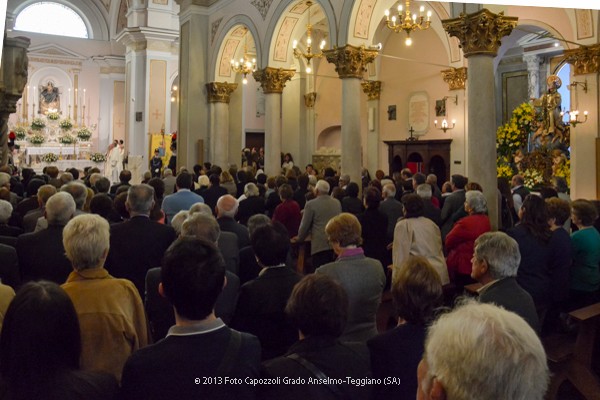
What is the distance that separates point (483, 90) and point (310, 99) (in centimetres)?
1352

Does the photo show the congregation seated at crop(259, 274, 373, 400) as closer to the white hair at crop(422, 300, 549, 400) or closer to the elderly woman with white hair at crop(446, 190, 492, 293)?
the white hair at crop(422, 300, 549, 400)

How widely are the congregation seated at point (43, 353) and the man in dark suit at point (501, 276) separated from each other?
2237 mm

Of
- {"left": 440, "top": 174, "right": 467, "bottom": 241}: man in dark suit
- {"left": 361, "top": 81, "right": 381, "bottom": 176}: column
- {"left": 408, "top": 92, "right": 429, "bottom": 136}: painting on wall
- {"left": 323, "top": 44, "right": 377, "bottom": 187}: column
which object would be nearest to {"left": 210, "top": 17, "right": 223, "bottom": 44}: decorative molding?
{"left": 361, "top": 81, "right": 381, "bottom": 176}: column

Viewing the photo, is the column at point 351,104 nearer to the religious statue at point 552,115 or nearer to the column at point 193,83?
the religious statue at point 552,115

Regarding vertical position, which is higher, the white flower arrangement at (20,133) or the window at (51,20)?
the window at (51,20)

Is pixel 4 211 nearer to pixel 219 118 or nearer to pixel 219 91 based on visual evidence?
pixel 219 118

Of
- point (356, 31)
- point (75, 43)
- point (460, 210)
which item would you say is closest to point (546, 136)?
point (356, 31)

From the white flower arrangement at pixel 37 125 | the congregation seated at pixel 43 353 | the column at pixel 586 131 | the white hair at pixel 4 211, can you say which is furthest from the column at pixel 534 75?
the white flower arrangement at pixel 37 125

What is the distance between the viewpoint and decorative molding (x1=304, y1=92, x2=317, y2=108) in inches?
833

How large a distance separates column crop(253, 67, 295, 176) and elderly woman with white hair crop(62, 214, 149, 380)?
1263 cm

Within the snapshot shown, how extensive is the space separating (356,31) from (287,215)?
6298 millimetres

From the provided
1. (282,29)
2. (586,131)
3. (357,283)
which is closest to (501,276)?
(357,283)

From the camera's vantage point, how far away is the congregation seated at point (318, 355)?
2006 mm

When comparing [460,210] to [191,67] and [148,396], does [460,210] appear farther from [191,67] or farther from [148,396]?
[191,67]
